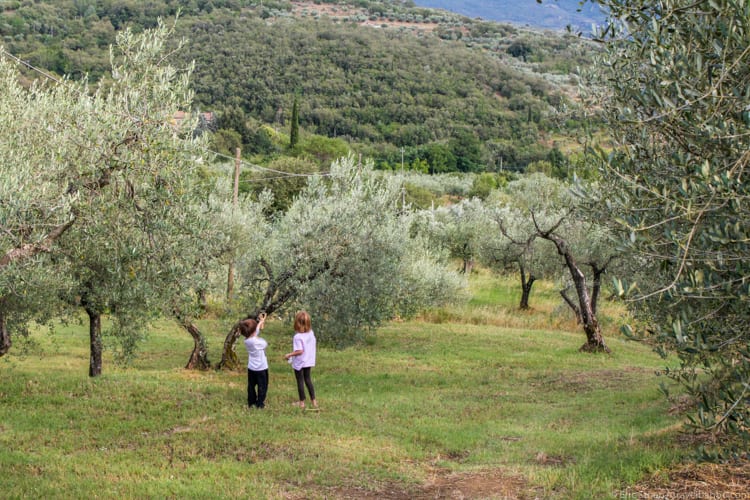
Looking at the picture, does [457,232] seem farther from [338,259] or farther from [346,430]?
[346,430]

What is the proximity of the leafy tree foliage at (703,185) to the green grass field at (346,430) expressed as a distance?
283 centimetres

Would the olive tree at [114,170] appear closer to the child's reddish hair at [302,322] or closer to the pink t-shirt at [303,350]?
the child's reddish hair at [302,322]

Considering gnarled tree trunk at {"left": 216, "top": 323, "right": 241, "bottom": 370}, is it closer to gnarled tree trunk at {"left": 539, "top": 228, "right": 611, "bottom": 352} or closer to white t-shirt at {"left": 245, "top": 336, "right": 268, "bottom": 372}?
white t-shirt at {"left": 245, "top": 336, "right": 268, "bottom": 372}

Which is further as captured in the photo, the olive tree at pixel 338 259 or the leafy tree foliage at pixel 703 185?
the olive tree at pixel 338 259

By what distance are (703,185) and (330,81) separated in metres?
109

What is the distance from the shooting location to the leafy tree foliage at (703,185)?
18.4 feet

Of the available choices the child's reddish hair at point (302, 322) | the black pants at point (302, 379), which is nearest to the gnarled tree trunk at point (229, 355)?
the black pants at point (302, 379)

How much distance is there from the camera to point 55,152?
10.0 m

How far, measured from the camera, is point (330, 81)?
364ft

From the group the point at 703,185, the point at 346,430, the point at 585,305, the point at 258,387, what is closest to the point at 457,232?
the point at 585,305

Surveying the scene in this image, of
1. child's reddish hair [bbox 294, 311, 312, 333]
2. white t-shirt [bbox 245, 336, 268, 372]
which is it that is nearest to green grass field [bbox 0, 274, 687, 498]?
white t-shirt [bbox 245, 336, 268, 372]

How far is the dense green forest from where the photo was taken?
295 feet

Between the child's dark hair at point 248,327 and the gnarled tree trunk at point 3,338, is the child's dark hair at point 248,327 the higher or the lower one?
the higher one

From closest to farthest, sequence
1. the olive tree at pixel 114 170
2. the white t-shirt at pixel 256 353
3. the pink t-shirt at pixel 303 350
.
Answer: the olive tree at pixel 114 170 → the white t-shirt at pixel 256 353 → the pink t-shirt at pixel 303 350
